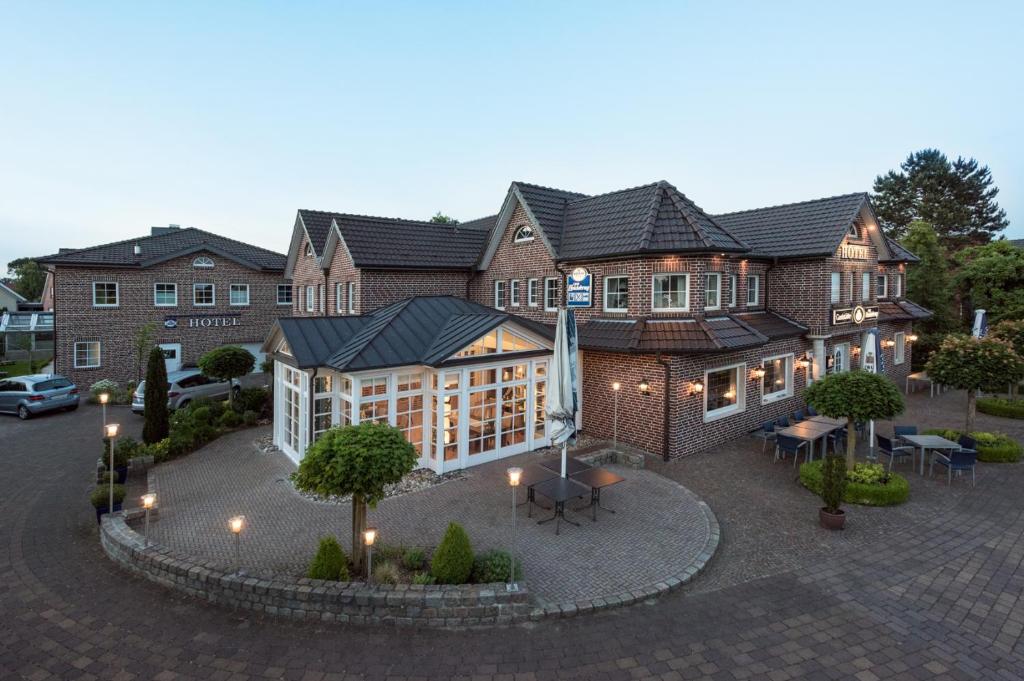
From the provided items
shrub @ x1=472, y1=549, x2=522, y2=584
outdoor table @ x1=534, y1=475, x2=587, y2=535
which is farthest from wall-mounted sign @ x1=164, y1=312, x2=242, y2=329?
shrub @ x1=472, y1=549, x2=522, y2=584

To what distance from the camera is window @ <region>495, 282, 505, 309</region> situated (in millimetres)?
19938

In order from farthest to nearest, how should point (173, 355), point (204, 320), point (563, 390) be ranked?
point (204, 320) → point (173, 355) → point (563, 390)

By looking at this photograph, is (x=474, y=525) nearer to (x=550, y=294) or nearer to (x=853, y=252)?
(x=550, y=294)

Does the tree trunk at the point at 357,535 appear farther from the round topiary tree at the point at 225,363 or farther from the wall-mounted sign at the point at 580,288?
the round topiary tree at the point at 225,363

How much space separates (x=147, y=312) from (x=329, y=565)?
2572cm

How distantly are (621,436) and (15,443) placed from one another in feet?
62.0

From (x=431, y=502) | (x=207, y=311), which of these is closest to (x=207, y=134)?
(x=207, y=311)

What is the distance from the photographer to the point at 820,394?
11891 mm

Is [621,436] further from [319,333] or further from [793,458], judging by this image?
[319,333]

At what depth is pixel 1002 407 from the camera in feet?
62.6

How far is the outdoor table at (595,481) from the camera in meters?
10.3

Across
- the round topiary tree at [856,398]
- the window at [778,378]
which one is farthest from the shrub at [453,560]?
the window at [778,378]

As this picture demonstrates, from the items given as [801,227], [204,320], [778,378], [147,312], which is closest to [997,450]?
[778,378]

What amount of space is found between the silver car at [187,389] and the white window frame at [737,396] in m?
16.7
